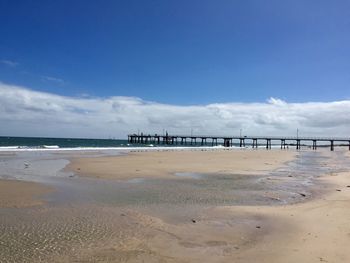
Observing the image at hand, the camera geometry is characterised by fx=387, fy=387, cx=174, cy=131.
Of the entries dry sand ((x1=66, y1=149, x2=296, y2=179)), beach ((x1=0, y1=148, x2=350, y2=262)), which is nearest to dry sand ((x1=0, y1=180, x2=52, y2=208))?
beach ((x1=0, y1=148, x2=350, y2=262))

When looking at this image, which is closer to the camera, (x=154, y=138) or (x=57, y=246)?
(x=57, y=246)

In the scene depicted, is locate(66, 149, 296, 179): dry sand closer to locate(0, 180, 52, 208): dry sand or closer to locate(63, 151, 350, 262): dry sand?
locate(0, 180, 52, 208): dry sand

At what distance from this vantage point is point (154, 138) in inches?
5477

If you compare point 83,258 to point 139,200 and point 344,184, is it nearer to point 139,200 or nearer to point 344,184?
point 139,200

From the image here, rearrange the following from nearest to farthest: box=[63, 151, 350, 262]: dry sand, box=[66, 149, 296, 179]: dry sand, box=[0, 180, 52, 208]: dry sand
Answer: box=[63, 151, 350, 262]: dry sand → box=[0, 180, 52, 208]: dry sand → box=[66, 149, 296, 179]: dry sand

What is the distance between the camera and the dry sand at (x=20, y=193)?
11335 millimetres

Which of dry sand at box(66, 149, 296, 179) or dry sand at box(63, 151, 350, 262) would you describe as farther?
dry sand at box(66, 149, 296, 179)

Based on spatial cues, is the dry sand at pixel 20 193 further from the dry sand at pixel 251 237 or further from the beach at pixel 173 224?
the dry sand at pixel 251 237

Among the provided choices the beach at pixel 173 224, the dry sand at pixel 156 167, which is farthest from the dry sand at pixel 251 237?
the dry sand at pixel 156 167

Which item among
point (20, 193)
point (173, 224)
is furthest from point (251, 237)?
point (20, 193)

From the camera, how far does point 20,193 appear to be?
1315 centimetres

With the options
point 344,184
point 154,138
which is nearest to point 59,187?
point 344,184

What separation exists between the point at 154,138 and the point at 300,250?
435 ft

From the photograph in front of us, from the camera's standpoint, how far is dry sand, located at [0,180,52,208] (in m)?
11.3
